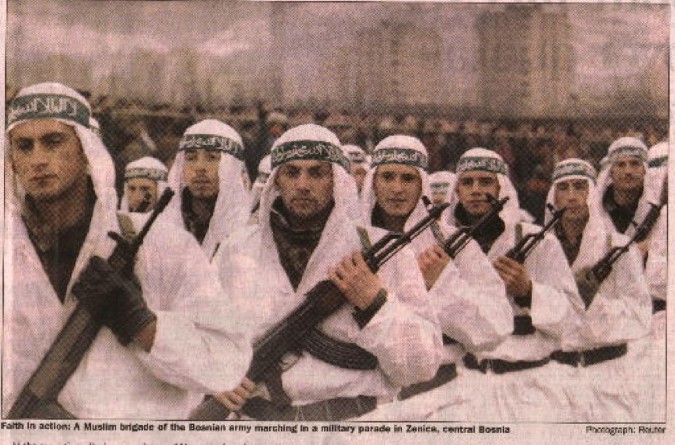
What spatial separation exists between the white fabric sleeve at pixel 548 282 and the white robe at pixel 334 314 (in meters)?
0.49

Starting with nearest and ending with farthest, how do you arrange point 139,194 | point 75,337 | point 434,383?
point 75,337 → point 139,194 → point 434,383

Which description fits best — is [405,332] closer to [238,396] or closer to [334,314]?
[334,314]

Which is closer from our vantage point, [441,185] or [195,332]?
[195,332]

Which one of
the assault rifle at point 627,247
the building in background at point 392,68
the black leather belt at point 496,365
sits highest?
the building in background at point 392,68

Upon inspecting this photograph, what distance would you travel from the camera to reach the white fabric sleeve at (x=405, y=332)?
3822 millimetres

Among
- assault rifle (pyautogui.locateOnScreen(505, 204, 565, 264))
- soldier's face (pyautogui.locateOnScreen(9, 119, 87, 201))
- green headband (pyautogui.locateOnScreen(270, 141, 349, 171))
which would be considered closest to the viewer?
soldier's face (pyautogui.locateOnScreen(9, 119, 87, 201))

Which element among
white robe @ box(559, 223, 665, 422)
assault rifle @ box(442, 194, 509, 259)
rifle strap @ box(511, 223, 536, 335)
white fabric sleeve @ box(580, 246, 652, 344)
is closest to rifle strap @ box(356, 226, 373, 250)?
assault rifle @ box(442, 194, 509, 259)

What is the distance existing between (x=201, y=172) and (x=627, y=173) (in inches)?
69.1

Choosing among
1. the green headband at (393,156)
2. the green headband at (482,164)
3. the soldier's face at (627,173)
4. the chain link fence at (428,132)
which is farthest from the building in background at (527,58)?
the green headband at (393,156)

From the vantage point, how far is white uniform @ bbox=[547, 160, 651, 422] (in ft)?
13.4

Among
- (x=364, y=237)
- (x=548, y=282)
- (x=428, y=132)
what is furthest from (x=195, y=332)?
(x=548, y=282)

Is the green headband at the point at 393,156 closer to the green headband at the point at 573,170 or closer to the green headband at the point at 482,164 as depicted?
the green headband at the point at 482,164

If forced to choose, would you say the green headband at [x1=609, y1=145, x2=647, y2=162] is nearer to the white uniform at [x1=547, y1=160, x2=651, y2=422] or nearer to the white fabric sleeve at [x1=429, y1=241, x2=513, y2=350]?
the white uniform at [x1=547, y1=160, x2=651, y2=422]

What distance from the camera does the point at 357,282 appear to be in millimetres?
3830
